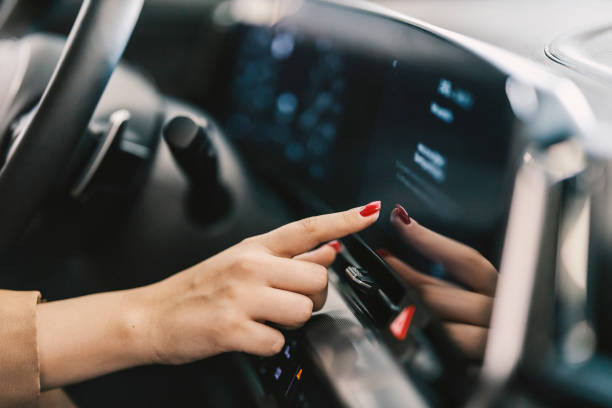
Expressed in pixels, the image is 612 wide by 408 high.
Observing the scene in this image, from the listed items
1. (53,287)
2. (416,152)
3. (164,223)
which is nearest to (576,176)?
(416,152)

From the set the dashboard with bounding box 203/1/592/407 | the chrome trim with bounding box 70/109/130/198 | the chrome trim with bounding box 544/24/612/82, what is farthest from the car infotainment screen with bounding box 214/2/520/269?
the chrome trim with bounding box 70/109/130/198

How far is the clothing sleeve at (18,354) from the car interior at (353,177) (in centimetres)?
7

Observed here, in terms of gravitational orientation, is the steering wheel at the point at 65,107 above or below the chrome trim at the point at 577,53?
below

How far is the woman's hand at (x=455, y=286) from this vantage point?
41cm

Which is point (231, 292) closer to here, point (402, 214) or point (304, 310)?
point (304, 310)

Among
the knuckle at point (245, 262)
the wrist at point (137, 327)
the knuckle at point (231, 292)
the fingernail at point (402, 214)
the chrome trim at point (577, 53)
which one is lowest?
the wrist at point (137, 327)

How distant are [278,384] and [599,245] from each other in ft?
1.23

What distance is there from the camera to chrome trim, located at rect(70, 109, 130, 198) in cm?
79

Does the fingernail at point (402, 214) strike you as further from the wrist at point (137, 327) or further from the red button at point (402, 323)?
the wrist at point (137, 327)

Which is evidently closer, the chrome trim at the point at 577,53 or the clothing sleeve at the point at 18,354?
the chrome trim at the point at 577,53

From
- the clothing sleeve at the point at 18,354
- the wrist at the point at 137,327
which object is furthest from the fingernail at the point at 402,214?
the clothing sleeve at the point at 18,354

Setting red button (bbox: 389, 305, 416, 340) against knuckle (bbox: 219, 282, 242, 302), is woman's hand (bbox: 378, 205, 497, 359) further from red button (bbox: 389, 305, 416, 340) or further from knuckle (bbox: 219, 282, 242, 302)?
knuckle (bbox: 219, 282, 242, 302)

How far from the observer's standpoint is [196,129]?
31.0 inches

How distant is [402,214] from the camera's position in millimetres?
529
